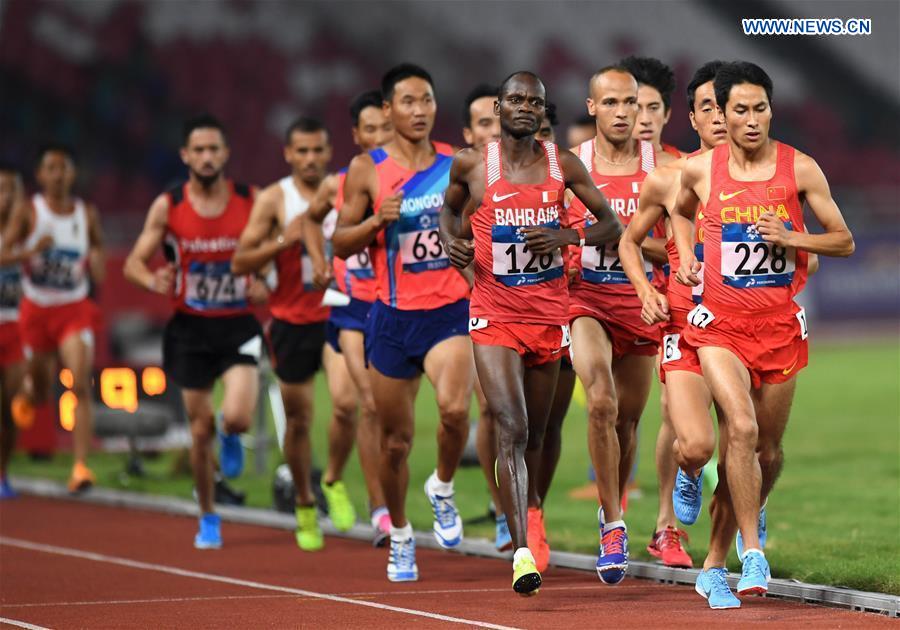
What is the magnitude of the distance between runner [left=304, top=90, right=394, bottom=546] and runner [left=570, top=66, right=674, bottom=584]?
1.82 metres

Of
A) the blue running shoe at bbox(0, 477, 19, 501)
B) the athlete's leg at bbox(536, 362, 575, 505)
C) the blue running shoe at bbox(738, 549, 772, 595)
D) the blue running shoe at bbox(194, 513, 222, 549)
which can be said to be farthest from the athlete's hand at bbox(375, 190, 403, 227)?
the blue running shoe at bbox(0, 477, 19, 501)

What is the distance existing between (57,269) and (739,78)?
340 inches

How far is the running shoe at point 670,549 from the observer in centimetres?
927

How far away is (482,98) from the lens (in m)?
11.4

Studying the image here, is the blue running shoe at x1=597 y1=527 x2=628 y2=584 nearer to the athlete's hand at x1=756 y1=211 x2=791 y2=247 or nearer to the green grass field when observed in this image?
the green grass field

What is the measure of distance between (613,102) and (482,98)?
6.88 feet

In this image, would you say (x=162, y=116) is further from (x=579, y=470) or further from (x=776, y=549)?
(x=776, y=549)

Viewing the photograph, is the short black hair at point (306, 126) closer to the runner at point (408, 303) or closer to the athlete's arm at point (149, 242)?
the athlete's arm at point (149, 242)

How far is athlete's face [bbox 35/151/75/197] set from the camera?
14898 mm

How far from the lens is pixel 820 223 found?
25.5 feet

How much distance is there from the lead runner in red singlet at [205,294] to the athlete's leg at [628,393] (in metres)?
2.93

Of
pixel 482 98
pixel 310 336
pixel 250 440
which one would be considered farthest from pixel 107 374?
pixel 482 98

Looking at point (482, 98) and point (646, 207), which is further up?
point (482, 98)

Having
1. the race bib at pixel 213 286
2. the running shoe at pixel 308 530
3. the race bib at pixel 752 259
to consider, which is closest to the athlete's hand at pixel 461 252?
the race bib at pixel 752 259
